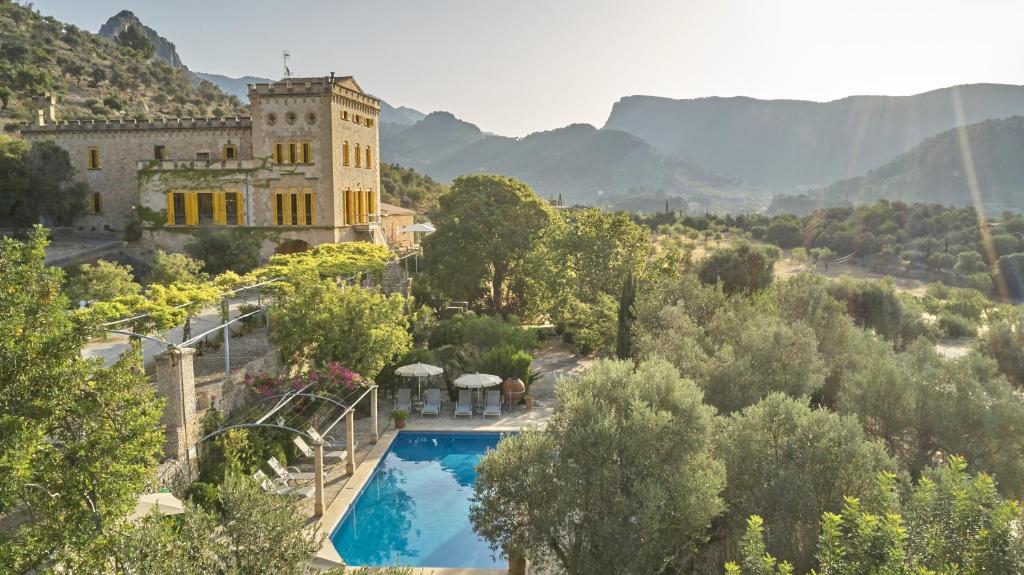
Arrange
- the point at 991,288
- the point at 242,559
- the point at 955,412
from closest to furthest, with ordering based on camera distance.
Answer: the point at 242,559
the point at 955,412
the point at 991,288

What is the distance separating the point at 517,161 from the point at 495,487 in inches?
7435

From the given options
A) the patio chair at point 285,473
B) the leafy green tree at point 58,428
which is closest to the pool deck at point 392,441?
the patio chair at point 285,473

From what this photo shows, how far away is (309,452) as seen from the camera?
14617 millimetres

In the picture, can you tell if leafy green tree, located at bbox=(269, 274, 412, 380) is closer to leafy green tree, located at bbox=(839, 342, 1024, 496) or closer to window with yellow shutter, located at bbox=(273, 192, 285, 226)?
leafy green tree, located at bbox=(839, 342, 1024, 496)

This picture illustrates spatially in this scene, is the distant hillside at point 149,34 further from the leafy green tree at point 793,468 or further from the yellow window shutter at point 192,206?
the leafy green tree at point 793,468

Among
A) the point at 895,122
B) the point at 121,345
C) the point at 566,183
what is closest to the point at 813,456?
the point at 121,345

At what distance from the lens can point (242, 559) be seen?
6457mm

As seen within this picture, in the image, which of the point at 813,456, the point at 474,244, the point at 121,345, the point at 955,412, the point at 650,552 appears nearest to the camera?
the point at 650,552

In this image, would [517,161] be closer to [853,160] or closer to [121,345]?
[853,160]

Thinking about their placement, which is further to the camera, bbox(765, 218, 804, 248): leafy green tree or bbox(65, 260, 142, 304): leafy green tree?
bbox(765, 218, 804, 248): leafy green tree

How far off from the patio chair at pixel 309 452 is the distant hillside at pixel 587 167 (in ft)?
511

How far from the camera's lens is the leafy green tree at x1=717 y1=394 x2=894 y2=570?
8742 millimetres

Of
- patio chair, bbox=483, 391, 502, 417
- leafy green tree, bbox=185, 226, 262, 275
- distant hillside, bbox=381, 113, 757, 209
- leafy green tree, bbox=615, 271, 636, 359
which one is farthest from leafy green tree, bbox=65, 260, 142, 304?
distant hillside, bbox=381, 113, 757, 209

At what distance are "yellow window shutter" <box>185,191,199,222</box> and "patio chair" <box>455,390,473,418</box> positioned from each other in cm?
1864
